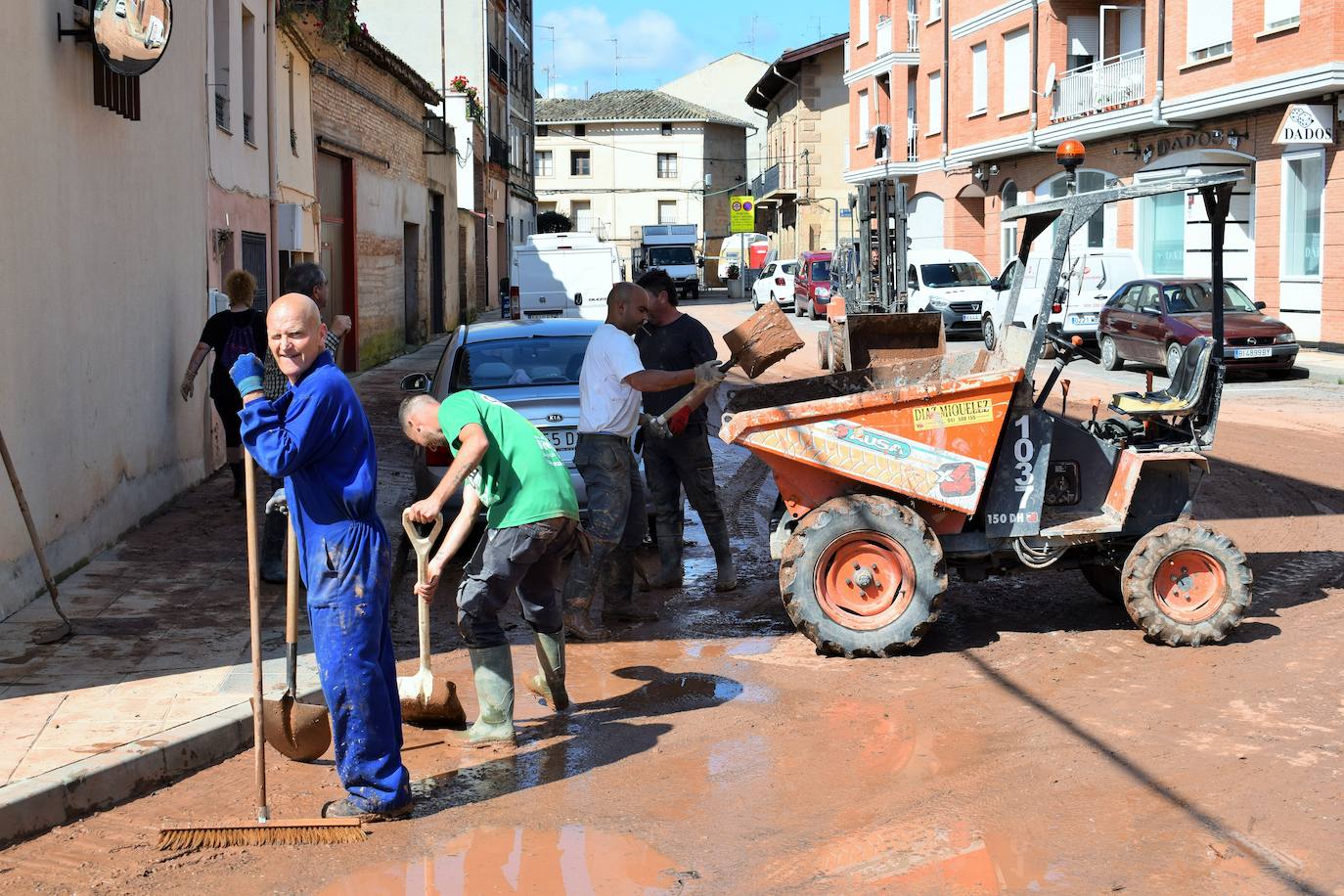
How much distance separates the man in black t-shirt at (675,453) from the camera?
28.7 ft

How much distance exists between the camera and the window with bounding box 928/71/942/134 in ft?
139

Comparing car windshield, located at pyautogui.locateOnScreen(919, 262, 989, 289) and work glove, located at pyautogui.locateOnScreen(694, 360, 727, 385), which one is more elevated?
car windshield, located at pyautogui.locateOnScreen(919, 262, 989, 289)

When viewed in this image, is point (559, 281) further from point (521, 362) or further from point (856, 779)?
point (856, 779)

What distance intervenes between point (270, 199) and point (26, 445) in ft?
29.9

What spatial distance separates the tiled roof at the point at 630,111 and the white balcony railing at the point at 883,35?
38.1 meters

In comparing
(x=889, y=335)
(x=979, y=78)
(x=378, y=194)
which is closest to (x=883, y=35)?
(x=979, y=78)

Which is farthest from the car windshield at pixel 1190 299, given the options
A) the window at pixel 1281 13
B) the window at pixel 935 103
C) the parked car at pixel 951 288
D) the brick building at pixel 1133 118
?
the window at pixel 935 103

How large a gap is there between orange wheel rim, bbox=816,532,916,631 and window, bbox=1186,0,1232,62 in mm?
23025

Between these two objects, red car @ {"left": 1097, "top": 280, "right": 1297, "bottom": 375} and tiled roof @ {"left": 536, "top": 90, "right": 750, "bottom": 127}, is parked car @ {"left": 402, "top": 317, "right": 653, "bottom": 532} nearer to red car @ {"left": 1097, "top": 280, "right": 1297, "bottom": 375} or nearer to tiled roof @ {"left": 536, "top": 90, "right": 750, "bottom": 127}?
red car @ {"left": 1097, "top": 280, "right": 1297, "bottom": 375}

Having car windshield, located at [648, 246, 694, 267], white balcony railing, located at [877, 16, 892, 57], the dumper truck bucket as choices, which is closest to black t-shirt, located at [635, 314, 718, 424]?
the dumper truck bucket

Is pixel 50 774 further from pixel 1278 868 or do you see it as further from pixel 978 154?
pixel 978 154

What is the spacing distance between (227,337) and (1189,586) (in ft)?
21.1

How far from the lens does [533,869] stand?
4.58m

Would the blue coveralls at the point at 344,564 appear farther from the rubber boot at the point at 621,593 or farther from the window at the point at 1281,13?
the window at the point at 1281,13
